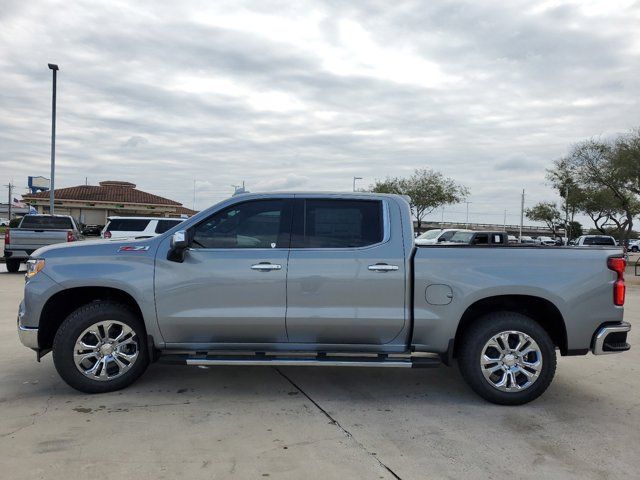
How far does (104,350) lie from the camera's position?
4.69m

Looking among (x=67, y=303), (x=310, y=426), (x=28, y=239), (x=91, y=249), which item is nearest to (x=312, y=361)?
(x=310, y=426)

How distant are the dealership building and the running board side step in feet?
165

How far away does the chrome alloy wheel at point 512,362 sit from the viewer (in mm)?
4590

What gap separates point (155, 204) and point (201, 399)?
57.2 m

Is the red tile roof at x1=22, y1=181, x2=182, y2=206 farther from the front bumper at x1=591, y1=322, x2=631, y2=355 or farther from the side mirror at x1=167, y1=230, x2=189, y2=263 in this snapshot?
the front bumper at x1=591, y1=322, x2=631, y2=355

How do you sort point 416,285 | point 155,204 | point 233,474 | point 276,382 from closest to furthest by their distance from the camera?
1. point 233,474
2. point 416,285
3. point 276,382
4. point 155,204

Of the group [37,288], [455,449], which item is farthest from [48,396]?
[455,449]

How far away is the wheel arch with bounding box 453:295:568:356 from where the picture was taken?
15.5 ft

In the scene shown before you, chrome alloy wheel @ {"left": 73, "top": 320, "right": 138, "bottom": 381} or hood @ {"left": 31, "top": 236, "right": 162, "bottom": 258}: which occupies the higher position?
hood @ {"left": 31, "top": 236, "right": 162, "bottom": 258}

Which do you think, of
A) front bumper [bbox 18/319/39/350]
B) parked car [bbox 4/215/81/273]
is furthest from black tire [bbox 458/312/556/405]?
parked car [bbox 4/215/81/273]

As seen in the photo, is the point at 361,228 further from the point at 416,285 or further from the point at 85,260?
the point at 85,260

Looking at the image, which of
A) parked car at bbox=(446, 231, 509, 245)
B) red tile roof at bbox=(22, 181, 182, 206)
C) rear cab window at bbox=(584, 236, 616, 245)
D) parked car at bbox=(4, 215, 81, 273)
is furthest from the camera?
red tile roof at bbox=(22, 181, 182, 206)

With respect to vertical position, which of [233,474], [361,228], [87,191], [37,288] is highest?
[87,191]

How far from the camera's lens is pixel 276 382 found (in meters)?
5.20
